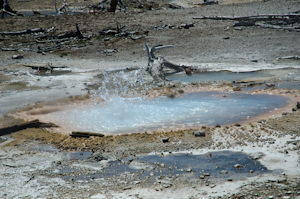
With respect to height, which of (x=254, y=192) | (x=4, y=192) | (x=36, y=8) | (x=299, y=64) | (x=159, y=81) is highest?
(x=36, y=8)

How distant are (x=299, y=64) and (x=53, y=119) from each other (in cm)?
888

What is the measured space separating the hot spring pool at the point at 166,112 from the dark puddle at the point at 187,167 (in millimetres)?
1533

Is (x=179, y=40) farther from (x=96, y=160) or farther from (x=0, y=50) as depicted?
(x=96, y=160)

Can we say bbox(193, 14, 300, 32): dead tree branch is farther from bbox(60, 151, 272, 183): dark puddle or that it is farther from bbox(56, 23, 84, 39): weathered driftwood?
bbox(60, 151, 272, 183): dark puddle

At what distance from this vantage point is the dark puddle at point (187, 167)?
4.90 m

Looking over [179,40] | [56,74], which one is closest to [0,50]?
[56,74]

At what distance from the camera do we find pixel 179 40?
14.7 m

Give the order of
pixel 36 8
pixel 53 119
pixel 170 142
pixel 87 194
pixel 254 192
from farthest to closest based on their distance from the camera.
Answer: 1. pixel 36 8
2. pixel 53 119
3. pixel 170 142
4. pixel 87 194
5. pixel 254 192

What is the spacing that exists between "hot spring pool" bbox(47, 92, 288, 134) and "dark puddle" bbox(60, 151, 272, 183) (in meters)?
1.53

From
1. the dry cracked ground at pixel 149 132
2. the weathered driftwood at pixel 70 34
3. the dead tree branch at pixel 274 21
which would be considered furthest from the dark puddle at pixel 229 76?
the weathered driftwood at pixel 70 34

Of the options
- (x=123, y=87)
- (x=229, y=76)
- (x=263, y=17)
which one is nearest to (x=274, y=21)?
(x=263, y=17)

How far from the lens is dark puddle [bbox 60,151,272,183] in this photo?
16.1 feet

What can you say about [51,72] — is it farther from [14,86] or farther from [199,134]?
[199,134]

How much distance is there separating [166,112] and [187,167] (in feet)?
9.44
